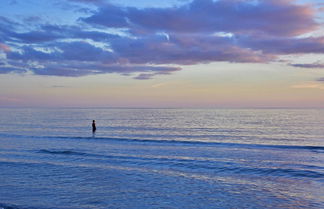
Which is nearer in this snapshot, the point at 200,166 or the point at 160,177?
the point at 160,177

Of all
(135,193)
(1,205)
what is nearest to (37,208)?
(1,205)

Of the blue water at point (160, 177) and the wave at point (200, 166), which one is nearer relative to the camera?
the blue water at point (160, 177)

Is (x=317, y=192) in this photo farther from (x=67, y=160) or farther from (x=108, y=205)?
(x=67, y=160)

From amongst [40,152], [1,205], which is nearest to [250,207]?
[1,205]

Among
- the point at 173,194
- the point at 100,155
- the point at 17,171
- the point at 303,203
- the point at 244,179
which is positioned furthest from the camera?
the point at 100,155

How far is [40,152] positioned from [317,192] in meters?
22.9

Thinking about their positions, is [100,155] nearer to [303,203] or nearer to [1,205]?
[1,205]

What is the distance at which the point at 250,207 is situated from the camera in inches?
501

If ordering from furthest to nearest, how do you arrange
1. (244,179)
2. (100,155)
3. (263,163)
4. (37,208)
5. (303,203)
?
(100,155)
(263,163)
(244,179)
(303,203)
(37,208)

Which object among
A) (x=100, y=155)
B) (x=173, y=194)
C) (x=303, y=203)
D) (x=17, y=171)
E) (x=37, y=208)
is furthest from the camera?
(x=100, y=155)

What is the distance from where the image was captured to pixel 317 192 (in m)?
15.1

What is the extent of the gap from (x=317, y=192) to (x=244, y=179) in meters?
3.99

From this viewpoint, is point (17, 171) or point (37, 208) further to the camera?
point (17, 171)

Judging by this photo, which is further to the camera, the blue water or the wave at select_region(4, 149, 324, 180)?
the wave at select_region(4, 149, 324, 180)
